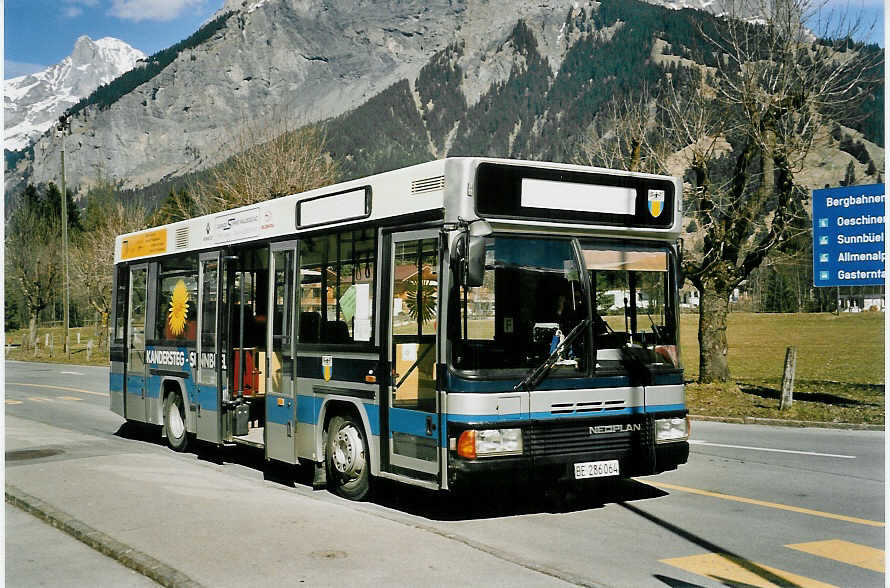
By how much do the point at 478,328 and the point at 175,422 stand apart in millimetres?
7551

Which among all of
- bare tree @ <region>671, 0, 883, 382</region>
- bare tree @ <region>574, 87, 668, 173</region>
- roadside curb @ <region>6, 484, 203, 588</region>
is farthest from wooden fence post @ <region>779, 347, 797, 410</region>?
roadside curb @ <region>6, 484, 203, 588</region>

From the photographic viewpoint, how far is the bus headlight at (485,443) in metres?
8.47

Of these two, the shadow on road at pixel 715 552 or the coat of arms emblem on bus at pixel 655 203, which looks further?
the coat of arms emblem on bus at pixel 655 203

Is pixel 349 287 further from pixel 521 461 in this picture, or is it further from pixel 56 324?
pixel 56 324

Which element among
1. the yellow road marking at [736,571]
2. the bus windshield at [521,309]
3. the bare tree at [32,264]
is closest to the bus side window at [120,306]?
the bus windshield at [521,309]

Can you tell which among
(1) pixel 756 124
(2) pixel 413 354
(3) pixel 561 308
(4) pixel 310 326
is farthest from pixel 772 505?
(1) pixel 756 124

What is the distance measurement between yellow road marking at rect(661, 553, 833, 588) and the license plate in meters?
1.46

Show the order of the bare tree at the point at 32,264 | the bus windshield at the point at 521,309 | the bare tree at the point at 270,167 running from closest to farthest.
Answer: the bus windshield at the point at 521,309
the bare tree at the point at 270,167
the bare tree at the point at 32,264

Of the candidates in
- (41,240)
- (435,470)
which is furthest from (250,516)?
(41,240)

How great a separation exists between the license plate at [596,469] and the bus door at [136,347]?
868cm

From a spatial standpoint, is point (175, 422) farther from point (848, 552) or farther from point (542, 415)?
point (848, 552)

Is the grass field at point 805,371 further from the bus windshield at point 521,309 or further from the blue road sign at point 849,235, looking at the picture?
the blue road sign at point 849,235

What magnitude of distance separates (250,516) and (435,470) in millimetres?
1745

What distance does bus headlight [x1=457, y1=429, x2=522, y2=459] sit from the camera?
333 inches
